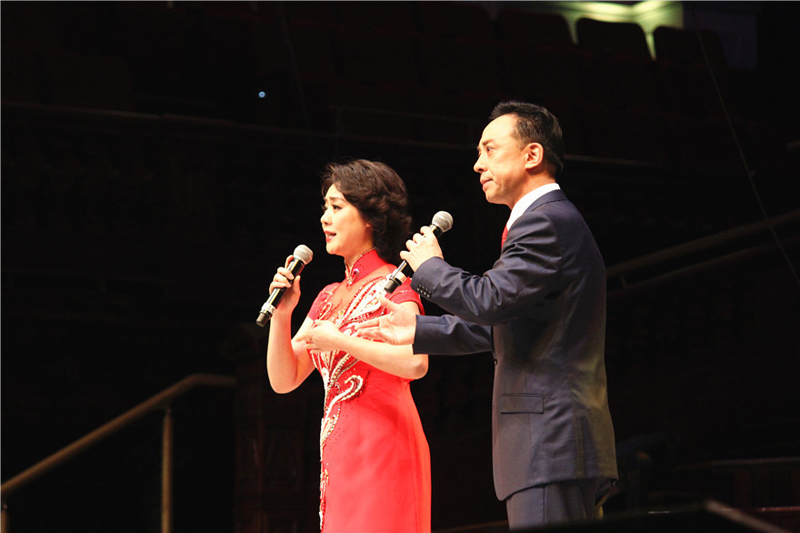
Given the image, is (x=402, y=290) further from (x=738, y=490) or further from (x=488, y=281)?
(x=738, y=490)

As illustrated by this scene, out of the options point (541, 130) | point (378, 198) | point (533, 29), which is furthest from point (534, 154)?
point (533, 29)

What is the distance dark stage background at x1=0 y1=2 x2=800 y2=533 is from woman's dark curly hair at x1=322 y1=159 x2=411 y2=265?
3.74 ft

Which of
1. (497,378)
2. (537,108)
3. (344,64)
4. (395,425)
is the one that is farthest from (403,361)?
(344,64)

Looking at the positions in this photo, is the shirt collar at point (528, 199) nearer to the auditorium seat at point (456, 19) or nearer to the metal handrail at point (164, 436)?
the metal handrail at point (164, 436)

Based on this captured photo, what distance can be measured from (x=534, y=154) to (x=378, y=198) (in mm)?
527

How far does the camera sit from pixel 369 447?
7.61 ft

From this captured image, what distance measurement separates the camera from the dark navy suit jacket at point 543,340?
188cm

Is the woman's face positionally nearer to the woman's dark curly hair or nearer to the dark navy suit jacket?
the woman's dark curly hair

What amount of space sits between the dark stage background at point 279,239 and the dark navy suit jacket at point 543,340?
1575 millimetres

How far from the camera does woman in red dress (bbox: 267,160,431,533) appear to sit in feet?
7.48

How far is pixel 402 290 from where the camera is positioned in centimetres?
241

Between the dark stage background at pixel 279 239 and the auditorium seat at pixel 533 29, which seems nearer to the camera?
the dark stage background at pixel 279 239

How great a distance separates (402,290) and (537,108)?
53cm

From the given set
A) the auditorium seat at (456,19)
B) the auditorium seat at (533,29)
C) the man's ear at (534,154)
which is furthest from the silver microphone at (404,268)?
the auditorium seat at (533,29)
